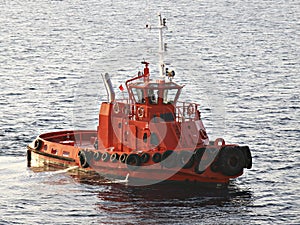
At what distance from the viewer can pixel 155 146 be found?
139ft

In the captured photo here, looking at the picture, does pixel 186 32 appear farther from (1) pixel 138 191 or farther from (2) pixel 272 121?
(1) pixel 138 191

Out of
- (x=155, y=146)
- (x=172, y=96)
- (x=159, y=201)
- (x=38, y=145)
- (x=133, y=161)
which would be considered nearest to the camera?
(x=159, y=201)

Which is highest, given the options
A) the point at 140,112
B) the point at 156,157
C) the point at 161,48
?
the point at 161,48

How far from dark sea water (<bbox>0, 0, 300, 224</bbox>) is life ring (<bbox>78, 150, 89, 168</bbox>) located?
76 centimetres

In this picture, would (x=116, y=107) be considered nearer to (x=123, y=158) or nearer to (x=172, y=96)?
(x=172, y=96)

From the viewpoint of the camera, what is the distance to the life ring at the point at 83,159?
43906 mm

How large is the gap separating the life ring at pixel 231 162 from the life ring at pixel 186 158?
49.4 inches

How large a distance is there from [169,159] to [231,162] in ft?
9.18

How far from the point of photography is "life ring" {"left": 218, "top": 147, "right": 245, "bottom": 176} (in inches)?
Result: 1622

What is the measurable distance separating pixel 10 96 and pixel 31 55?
2165cm

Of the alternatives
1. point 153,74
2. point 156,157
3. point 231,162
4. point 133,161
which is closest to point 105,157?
point 133,161

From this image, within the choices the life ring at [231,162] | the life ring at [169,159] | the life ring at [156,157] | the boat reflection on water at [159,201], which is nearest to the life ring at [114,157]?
the boat reflection on water at [159,201]

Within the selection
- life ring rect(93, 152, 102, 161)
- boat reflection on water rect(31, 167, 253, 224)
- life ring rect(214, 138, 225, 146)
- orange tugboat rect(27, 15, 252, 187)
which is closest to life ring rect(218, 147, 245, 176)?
orange tugboat rect(27, 15, 252, 187)

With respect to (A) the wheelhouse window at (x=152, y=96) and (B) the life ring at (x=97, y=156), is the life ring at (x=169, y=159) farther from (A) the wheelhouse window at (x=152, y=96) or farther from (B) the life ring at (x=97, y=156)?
(B) the life ring at (x=97, y=156)
